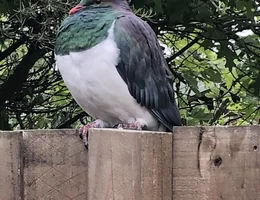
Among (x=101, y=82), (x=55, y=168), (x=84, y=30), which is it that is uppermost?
(x=84, y=30)

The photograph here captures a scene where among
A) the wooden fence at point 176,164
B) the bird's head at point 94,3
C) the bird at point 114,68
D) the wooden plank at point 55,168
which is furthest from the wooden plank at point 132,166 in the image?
the bird's head at point 94,3

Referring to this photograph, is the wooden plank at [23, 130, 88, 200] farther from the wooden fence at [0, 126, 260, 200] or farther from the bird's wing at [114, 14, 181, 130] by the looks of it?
the bird's wing at [114, 14, 181, 130]

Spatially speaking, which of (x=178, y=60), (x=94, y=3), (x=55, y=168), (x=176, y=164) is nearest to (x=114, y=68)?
(x=94, y=3)

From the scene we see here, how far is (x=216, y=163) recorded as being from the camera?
1.13m

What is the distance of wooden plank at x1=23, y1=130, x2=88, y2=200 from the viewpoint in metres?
1.28

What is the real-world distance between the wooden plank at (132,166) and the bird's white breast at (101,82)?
650 millimetres

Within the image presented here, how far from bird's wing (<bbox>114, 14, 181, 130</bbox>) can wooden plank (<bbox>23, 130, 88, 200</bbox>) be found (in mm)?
584

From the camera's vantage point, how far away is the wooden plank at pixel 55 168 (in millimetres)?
1275

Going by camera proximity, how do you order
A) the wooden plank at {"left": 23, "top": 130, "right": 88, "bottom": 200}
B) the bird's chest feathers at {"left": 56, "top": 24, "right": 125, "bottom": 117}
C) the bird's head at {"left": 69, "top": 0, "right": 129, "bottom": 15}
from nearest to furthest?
1. the wooden plank at {"left": 23, "top": 130, "right": 88, "bottom": 200}
2. the bird's chest feathers at {"left": 56, "top": 24, "right": 125, "bottom": 117}
3. the bird's head at {"left": 69, "top": 0, "right": 129, "bottom": 15}

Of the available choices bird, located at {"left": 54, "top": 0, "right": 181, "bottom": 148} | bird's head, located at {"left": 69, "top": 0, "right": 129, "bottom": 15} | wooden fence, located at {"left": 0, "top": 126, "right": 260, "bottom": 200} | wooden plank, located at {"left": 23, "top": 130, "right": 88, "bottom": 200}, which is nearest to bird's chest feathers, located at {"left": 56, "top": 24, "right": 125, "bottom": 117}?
bird, located at {"left": 54, "top": 0, "right": 181, "bottom": 148}

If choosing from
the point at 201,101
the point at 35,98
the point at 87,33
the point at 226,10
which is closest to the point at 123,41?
the point at 87,33

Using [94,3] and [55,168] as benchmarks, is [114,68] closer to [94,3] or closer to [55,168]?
[94,3]

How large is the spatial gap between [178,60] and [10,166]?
8.25ft

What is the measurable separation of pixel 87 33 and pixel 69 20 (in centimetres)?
11
